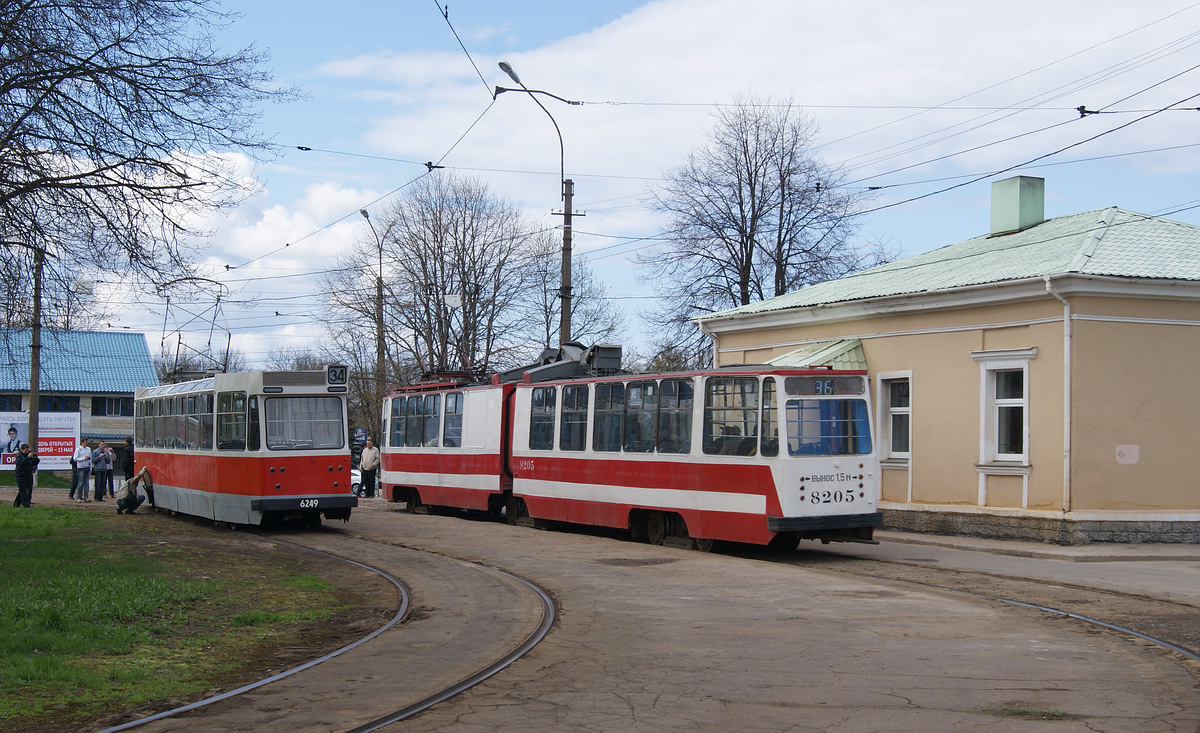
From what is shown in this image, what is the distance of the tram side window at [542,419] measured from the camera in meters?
20.6

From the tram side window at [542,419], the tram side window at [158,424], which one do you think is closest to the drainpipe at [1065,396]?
the tram side window at [542,419]

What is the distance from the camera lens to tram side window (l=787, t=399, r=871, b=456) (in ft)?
50.7

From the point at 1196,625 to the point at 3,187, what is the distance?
1321cm

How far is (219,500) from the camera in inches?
815

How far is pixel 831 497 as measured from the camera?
50.9 feet

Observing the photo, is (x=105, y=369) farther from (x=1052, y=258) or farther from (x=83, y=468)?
(x=1052, y=258)

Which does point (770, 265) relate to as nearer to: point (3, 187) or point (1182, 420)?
point (1182, 420)

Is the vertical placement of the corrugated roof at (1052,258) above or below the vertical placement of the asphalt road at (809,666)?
above

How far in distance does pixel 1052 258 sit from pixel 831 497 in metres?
7.76

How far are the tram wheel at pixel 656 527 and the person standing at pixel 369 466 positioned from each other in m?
16.1

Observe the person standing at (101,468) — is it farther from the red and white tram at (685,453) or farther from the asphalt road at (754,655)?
the asphalt road at (754,655)

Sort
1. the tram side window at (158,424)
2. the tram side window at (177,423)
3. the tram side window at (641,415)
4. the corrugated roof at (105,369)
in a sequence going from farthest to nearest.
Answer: the corrugated roof at (105,369) < the tram side window at (158,424) < the tram side window at (177,423) < the tram side window at (641,415)

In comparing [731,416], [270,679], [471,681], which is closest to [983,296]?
[731,416]

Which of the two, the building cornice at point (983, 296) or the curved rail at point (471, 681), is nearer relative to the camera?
the curved rail at point (471, 681)
